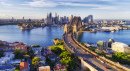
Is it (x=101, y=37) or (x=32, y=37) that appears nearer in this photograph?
(x=32, y=37)

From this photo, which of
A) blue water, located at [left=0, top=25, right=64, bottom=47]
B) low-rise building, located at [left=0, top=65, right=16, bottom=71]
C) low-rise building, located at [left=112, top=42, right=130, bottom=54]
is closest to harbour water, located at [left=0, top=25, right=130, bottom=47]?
blue water, located at [left=0, top=25, right=64, bottom=47]

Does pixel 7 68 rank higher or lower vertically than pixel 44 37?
higher

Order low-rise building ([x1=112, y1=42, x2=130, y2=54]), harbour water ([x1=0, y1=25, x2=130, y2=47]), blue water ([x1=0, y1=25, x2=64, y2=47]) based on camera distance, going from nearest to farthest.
→ low-rise building ([x1=112, y1=42, x2=130, y2=54]) < blue water ([x1=0, y1=25, x2=64, y2=47]) < harbour water ([x1=0, y1=25, x2=130, y2=47])

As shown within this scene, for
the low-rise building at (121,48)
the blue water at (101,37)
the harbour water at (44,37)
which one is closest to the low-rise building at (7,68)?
the harbour water at (44,37)

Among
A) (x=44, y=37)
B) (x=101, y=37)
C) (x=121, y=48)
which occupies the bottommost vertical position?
(x=101, y=37)

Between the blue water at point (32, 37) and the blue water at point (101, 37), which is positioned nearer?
the blue water at point (32, 37)

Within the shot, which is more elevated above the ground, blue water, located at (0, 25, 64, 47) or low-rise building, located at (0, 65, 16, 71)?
low-rise building, located at (0, 65, 16, 71)

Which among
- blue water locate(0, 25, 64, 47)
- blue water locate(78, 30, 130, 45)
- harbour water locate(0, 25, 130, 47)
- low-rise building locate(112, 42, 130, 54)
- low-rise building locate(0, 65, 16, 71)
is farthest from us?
blue water locate(78, 30, 130, 45)

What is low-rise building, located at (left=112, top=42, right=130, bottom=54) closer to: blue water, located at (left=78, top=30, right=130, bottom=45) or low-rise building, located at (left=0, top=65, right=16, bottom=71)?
blue water, located at (left=78, top=30, right=130, bottom=45)

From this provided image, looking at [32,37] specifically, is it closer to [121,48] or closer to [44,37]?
[44,37]

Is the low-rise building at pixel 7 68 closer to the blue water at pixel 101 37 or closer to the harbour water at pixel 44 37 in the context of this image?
the harbour water at pixel 44 37

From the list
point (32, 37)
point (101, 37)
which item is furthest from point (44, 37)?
point (101, 37)

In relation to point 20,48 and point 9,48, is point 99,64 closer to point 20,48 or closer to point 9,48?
point 20,48
